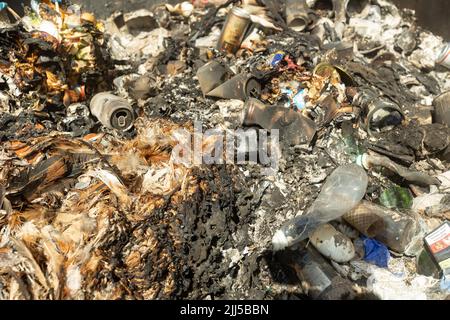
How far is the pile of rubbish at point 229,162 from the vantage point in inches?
102

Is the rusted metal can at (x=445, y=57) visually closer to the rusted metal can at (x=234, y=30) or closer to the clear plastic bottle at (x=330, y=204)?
the clear plastic bottle at (x=330, y=204)

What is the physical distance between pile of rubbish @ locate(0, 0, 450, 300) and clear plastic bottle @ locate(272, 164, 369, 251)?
0.01 metres

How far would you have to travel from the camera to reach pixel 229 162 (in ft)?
10.2

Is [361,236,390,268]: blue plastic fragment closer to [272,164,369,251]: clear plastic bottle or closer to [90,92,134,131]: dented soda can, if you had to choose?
[272,164,369,251]: clear plastic bottle

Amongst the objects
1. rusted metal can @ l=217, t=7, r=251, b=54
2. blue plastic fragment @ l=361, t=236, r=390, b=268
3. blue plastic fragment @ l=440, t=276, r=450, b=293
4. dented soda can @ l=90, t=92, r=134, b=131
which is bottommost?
dented soda can @ l=90, t=92, r=134, b=131

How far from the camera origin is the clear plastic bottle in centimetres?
275

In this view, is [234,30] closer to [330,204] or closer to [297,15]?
[297,15]

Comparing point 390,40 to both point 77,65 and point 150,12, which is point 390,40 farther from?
point 77,65

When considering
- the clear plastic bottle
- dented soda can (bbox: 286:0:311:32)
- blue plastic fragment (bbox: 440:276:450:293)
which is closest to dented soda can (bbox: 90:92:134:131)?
the clear plastic bottle

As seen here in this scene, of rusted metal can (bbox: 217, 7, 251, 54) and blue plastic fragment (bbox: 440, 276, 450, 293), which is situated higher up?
rusted metal can (bbox: 217, 7, 251, 54)

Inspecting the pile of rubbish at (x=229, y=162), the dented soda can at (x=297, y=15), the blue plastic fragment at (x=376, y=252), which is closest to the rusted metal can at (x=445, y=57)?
the pile of rubbish at (x=229, y=162)

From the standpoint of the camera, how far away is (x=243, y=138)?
10.7ft

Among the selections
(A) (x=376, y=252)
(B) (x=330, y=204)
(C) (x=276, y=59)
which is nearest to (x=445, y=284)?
(A) (x=376, y=252)

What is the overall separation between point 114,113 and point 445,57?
132 inches
